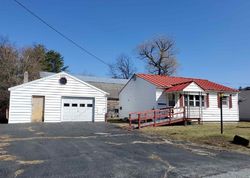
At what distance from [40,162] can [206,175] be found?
4.63 m

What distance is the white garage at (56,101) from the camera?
71.5 feet

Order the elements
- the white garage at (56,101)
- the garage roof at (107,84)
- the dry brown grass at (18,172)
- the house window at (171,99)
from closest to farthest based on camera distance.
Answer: the dry brown grass at (18,172)
the white garage at (56,101)
the house window at (171,99)
the garage roof at (107,84)

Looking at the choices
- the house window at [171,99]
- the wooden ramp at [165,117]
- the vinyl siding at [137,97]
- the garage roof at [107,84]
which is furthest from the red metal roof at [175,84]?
the garage roof at [107,84]

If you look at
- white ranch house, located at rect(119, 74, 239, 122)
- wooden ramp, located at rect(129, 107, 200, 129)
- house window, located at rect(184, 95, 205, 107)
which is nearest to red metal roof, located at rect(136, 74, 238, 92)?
white ranch house, located at rect(119, 74, 239, 122)

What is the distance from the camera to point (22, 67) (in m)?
36.6

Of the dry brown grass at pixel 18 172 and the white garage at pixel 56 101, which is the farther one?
the white garage at pixel 56 101

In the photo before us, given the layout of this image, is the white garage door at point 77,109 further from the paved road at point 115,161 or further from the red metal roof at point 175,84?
the paved road at point 115,161

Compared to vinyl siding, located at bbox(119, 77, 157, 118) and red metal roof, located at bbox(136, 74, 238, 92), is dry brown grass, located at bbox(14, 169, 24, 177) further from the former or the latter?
vinyl siding, located at bbox(119, 77, 157, 118)

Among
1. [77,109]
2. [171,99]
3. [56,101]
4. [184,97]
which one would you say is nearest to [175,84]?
[171,99]

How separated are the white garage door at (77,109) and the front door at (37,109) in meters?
1.89

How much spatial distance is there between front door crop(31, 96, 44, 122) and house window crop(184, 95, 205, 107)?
12.7 meters

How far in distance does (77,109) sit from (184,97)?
979 centimetres

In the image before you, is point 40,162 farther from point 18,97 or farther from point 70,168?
point 18,97

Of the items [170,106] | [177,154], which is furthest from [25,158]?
[170,106]
